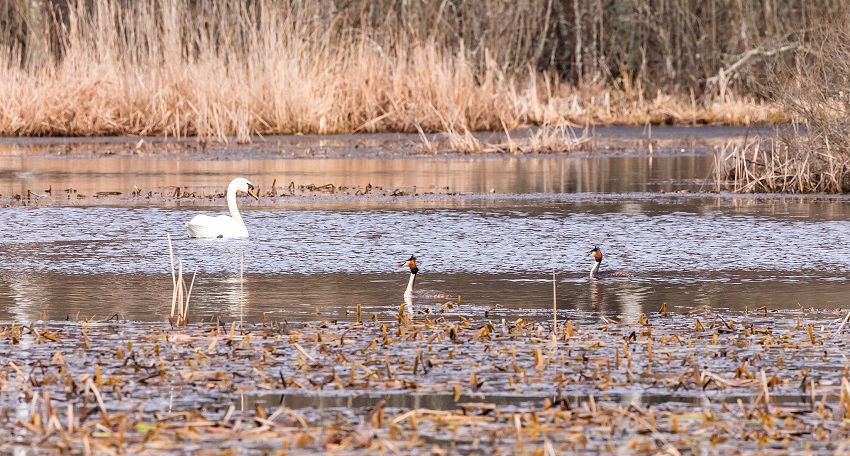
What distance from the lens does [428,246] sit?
1107cm

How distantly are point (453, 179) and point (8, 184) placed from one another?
5.18 metres

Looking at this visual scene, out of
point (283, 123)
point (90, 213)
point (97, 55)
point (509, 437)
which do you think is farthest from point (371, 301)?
point (97, 55)

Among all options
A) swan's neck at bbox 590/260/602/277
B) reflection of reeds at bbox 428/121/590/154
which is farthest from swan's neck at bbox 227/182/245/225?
reflection of reeds at bbox 428/121/590/154

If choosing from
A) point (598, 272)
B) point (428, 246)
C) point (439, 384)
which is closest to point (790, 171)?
point (428, 246)

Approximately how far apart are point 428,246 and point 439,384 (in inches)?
201

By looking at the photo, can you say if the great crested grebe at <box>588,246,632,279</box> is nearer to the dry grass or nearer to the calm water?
the calm water

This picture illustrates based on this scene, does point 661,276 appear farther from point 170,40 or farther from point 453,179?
point 170,40

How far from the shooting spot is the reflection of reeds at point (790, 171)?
14.9 meters

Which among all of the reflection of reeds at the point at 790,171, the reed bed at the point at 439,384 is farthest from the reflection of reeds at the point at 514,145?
the reed bed at the point at 439,384

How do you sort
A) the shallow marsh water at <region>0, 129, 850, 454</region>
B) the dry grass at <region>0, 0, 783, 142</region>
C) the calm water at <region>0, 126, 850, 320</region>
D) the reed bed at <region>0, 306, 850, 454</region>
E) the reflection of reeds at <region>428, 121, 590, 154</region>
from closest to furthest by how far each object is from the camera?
the reed bed at <region>0, 306, 850, 454</region>
the shallow marsh water at <region>0, 129, 850, 454</region>
the calm water at <region>0, 126, 850, 320</region>
the reflection of reeds at <region>428, 121, 590, 154</region>
the dry grass at <region>0, 0, 783, 142</region>

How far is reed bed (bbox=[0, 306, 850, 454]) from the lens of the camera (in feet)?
16.8

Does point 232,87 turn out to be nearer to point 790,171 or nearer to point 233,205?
point 790,171

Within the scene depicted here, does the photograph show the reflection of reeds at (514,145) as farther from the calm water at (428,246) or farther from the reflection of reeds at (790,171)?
the reflection of reeds at (790,171)

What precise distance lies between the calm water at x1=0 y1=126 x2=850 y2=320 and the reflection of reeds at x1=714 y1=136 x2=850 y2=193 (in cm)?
47
